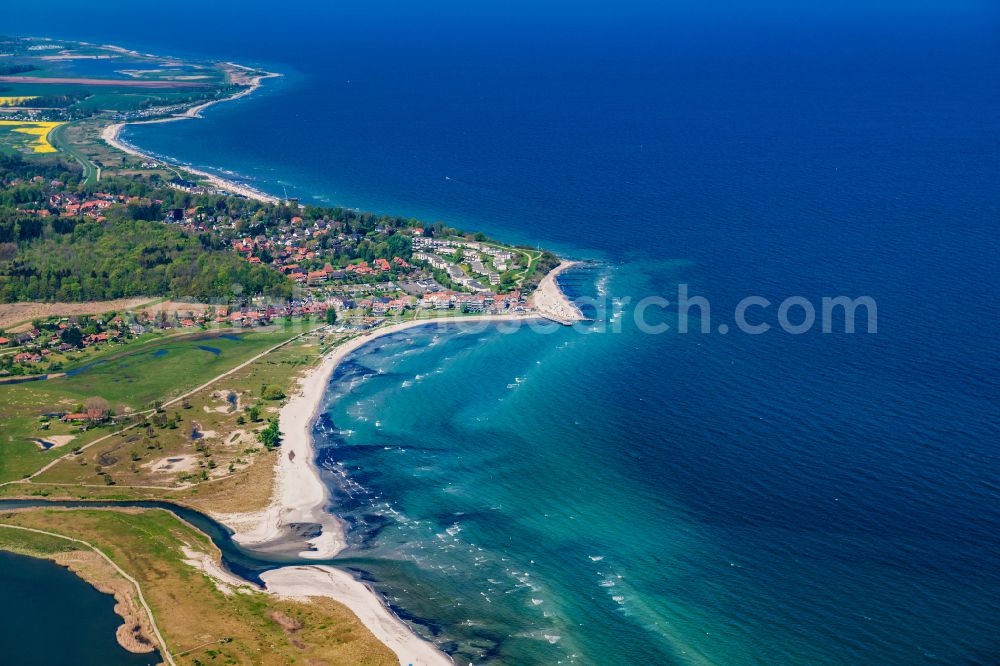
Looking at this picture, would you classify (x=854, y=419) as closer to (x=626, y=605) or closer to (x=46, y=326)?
(x=626, y=605)

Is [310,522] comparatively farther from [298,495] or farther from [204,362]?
[204,362]

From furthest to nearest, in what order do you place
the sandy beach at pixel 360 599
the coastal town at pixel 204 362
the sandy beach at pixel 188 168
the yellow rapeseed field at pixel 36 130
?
the yellow rapeseed field at pixel 36 130 < the sandy beach at pixel 188 168 < the coastal town at pixel 204 362 < the sandy beach at pixel 360 599

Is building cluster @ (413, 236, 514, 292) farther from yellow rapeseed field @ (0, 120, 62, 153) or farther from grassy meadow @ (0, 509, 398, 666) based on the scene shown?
yellow rapeseed field @ (0, 120, 62, 153)

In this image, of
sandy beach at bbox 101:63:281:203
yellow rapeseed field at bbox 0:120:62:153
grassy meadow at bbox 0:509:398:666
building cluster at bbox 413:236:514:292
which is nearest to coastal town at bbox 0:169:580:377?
building cluster at bbox 413:236:514:292

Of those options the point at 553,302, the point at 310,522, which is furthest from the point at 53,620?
the point at 553,302

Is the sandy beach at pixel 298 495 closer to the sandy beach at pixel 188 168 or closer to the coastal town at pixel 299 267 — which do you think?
the coastal town at pixel 299 267

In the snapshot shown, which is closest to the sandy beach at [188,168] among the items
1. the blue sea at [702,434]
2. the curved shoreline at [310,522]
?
the blue sea at [702,434]

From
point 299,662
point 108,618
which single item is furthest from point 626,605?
point 108,618
